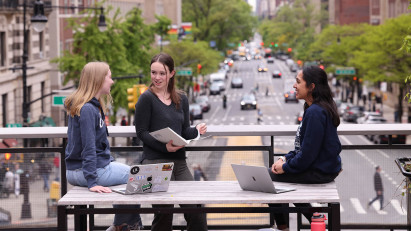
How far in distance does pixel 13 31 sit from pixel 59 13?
1238cm

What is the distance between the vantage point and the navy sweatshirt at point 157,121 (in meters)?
7.31

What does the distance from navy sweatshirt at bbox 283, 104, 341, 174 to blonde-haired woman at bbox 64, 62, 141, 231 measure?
4.65ft

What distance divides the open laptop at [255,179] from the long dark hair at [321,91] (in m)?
0.78

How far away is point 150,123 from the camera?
24.5ft

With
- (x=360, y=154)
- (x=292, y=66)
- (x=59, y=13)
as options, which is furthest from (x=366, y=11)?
(x=360, y=154)

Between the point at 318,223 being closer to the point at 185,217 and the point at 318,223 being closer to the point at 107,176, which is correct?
the point at 185,217

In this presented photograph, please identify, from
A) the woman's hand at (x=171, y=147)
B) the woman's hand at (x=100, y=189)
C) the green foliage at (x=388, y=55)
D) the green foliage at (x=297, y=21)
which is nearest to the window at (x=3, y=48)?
the green foliage at (x=388, y=55)

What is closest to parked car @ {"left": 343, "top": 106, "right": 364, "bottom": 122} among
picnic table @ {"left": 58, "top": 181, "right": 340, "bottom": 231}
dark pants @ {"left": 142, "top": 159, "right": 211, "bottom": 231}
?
dark pants @ {"left": 142, "top": 159, "right": 211, "bottom": 231}

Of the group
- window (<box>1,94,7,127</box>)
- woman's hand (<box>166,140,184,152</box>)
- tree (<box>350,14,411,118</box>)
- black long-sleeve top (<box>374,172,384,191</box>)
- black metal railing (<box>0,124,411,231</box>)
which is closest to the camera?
woman's hand (<box>166,140,184,152</box>)

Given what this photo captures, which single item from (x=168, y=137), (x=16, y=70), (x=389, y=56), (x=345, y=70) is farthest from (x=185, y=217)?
(x=345, y=70)

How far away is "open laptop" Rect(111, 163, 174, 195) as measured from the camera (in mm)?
6305

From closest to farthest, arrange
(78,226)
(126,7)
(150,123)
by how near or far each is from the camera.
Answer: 1. (78,226)
2. (150,123)
3. (126,7)

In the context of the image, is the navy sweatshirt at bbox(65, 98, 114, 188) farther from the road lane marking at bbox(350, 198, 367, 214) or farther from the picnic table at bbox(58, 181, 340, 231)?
the road lane marking at bbox(350, 198, 367, 214)

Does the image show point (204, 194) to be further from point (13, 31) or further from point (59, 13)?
point (59, 13)
